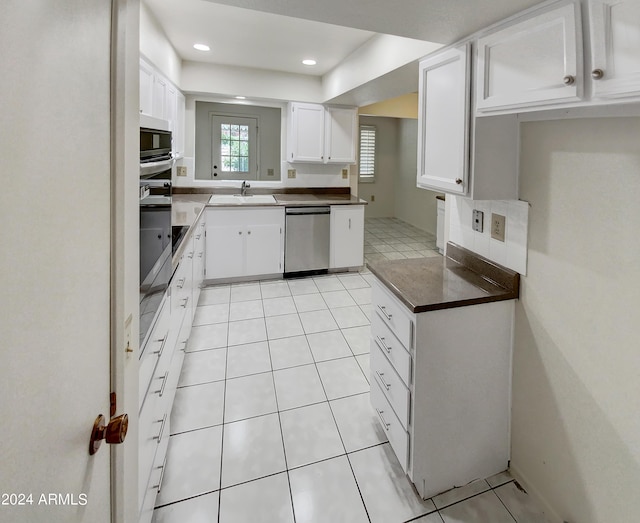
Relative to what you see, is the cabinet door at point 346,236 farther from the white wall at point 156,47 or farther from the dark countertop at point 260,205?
the white wall at point 156,47

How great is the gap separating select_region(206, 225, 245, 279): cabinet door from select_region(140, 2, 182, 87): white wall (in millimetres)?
1531

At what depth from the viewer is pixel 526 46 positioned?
126 cm

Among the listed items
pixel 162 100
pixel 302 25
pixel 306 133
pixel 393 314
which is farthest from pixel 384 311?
pixel 306 133

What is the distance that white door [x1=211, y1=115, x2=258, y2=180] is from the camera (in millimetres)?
4742

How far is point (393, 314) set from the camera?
1.66m

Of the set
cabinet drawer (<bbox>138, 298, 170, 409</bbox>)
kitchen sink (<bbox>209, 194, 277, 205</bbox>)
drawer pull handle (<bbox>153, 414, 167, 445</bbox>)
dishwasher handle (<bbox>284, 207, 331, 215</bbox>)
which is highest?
kitchen sink (<bbox>209, 194, 277, 205</bbox>)

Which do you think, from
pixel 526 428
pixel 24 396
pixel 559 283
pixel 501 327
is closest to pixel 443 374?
pixel 501 327

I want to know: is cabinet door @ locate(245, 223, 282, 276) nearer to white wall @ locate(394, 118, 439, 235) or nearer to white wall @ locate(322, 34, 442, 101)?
white wall @ locate(322, 34, 442, 101)

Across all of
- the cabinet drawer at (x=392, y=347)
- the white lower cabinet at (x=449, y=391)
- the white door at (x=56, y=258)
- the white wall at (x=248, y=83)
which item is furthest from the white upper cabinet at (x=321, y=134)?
the white door at (x=56, y=258)

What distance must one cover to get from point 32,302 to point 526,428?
1846 millimetres

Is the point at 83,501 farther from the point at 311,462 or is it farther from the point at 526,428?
the point at 526,428

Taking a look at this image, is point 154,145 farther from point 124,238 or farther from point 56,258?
point 56,258

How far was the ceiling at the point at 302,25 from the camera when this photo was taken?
4.51 ft

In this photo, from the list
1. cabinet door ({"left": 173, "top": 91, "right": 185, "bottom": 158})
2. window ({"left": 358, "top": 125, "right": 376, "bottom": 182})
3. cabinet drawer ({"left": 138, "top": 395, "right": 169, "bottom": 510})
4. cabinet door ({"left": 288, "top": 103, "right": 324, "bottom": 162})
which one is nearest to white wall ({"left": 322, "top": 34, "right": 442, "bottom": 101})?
cabinet door ({"left": 288, "top": 103, "right": 324, "bottom": 162})
